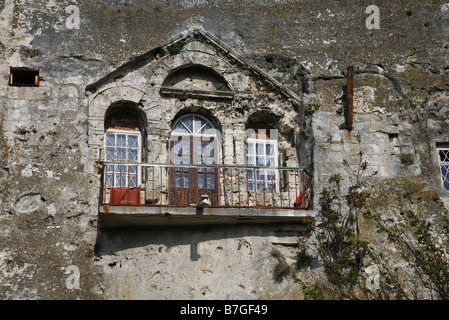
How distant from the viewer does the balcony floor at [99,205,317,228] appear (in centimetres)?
1207

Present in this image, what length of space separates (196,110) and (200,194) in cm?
165

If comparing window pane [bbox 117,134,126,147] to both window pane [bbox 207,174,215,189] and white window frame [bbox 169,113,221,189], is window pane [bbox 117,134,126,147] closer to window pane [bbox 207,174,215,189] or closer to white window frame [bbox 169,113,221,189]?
white window frame [bbox 169,113,221,189]

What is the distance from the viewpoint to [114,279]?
482 inches

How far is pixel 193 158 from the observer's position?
1361cm

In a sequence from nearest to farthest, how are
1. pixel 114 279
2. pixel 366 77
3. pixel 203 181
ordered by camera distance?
pixel 114 279
pixel 203 181
pixel 366 77

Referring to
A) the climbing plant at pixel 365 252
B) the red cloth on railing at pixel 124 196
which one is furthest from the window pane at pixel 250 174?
the red cloth on railing at pixel 124 196

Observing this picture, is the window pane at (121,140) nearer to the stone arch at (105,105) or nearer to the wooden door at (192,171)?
the stone arch at (105,105)

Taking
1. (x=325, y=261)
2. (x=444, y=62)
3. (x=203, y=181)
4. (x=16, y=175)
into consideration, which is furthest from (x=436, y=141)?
(x=16, y=175)

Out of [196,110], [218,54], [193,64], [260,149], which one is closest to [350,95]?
[260,149]

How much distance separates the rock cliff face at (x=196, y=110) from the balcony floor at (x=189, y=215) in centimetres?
17

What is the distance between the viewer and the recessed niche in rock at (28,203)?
12.4m

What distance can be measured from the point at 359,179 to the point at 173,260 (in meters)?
3.50

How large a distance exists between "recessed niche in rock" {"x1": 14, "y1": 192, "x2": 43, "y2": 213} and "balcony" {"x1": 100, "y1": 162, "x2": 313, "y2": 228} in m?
1.02

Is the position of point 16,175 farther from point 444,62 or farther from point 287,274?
point 444,62
